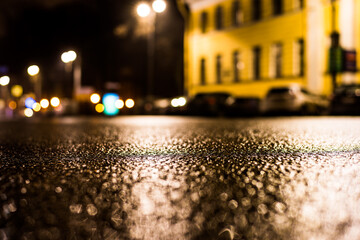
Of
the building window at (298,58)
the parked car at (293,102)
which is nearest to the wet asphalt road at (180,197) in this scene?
the parked car at (293,102)

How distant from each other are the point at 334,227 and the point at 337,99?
723 inches

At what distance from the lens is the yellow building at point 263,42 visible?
26.8m

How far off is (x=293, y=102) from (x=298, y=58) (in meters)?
10.1

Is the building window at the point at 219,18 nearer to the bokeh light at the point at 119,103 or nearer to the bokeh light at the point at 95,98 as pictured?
the bokeh light at the point at 119,103

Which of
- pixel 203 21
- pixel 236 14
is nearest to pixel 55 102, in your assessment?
pixel 236 14

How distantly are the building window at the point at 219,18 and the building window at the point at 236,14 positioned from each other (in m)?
1.26

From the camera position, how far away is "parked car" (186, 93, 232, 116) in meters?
23.0

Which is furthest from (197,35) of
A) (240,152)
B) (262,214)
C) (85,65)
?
(262,214)

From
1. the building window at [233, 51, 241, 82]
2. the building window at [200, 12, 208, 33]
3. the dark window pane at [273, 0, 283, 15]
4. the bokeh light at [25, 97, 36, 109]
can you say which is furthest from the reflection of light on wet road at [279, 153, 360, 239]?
the building window at [200, 12, 208, 33]

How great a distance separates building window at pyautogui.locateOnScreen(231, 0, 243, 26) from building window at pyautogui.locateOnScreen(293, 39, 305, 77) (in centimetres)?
573

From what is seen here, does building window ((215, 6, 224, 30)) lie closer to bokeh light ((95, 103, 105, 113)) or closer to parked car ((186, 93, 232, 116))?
parked car ((186, 93, 232, 116))

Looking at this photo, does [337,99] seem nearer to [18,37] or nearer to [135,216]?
[135,216]

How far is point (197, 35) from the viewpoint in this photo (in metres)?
38.0

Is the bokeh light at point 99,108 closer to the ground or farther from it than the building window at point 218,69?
closer to the ground
